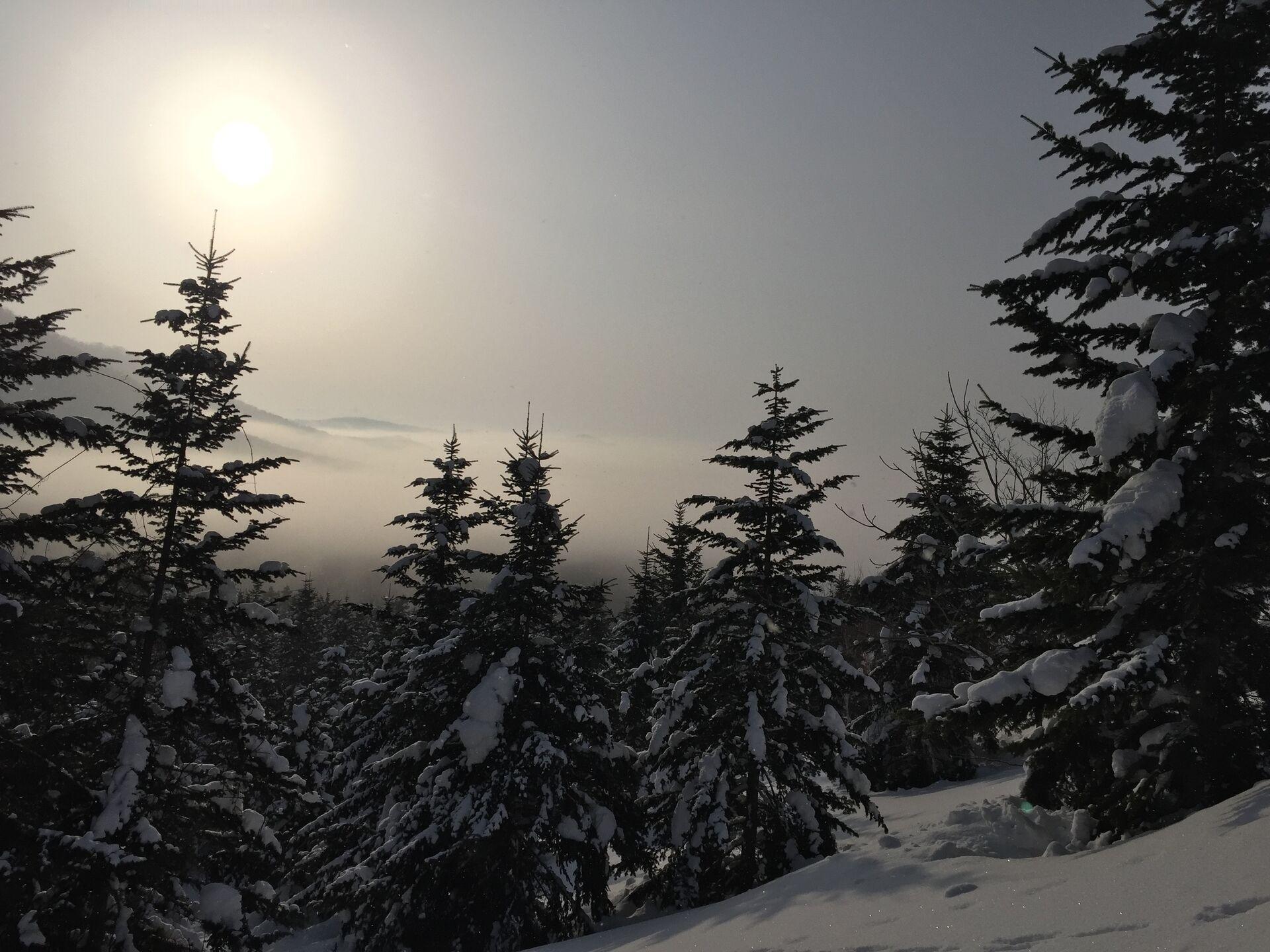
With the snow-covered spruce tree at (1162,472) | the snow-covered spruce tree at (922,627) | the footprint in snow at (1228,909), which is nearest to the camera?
the footprint in snow at (1228,909)

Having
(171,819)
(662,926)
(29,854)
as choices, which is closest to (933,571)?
(662,926)

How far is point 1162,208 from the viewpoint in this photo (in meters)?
7.80

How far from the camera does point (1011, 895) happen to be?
6379 millimetres

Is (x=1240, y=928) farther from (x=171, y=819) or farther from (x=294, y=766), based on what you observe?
(x=294, y=766)

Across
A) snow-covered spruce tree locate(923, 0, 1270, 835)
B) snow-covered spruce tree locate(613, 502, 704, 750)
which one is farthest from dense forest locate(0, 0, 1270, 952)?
snow-covered spruce tree locate(613, 502, 704, 750)

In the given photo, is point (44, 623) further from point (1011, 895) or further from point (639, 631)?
point (639, 631)

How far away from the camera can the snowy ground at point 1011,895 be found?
16.0 feet

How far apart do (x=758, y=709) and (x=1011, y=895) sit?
27.5ft

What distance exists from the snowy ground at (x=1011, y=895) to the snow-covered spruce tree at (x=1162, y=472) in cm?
101

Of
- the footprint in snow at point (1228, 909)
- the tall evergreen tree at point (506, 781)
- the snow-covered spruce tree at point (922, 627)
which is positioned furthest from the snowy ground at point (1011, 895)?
the snow-covered spruce tree at point (922, 627)

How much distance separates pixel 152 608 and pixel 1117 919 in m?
13.9

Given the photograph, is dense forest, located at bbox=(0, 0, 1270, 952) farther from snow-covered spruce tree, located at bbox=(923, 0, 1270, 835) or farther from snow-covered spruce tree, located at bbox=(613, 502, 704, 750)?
snow-covered spruce tree, located at bbox=(613, 502, 704, 750)

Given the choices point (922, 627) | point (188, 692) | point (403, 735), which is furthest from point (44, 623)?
point (922, 627)

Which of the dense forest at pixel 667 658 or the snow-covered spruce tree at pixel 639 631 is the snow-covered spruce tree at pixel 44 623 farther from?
the snow-covered spruce tree at pixel 639 631
